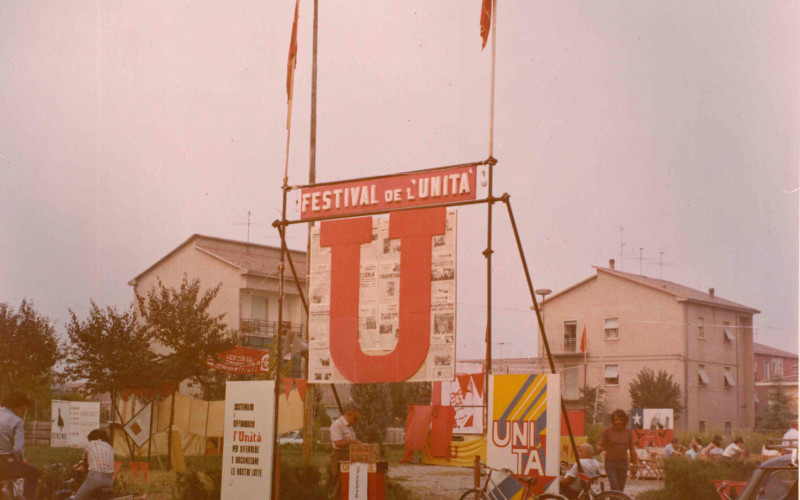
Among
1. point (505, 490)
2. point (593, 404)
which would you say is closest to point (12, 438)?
point (505, 490)

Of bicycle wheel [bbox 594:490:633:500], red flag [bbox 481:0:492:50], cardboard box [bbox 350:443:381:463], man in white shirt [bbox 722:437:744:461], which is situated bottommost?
man in white shirt [bbox 722:437:744:461]

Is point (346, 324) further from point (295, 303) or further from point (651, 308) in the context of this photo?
point (651, 308)

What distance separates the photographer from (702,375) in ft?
97.8

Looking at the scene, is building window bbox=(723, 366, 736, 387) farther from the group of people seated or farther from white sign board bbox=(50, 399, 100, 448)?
white sign board bbox=(50, 399, 100, 448)

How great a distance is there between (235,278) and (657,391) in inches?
669

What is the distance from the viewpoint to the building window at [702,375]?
29584mm

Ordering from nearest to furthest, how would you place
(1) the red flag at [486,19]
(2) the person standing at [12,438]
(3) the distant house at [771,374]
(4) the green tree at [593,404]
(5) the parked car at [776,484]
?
(5) the parked car at [776,484]
(1) the red flag at [486,19]
(2) the person standing at [12,438]
(3) the distant house at [771,374]
(4) the green tree at [593,404]

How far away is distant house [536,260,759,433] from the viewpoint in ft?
89.0

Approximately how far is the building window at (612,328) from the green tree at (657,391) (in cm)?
181

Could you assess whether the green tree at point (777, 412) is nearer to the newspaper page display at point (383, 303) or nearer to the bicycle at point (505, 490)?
the newspaper page display at point (383, 303)

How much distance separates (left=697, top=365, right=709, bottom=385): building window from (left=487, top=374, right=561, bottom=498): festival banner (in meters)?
21.4

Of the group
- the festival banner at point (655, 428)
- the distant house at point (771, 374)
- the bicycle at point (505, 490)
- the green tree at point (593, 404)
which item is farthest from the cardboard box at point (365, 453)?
the green tree at point (593, 404)

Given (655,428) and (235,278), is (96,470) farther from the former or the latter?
(655,428)

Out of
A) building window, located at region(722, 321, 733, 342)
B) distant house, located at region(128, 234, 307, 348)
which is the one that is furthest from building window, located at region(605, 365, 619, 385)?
distant house, located at region(128, 234, 307, 348)
